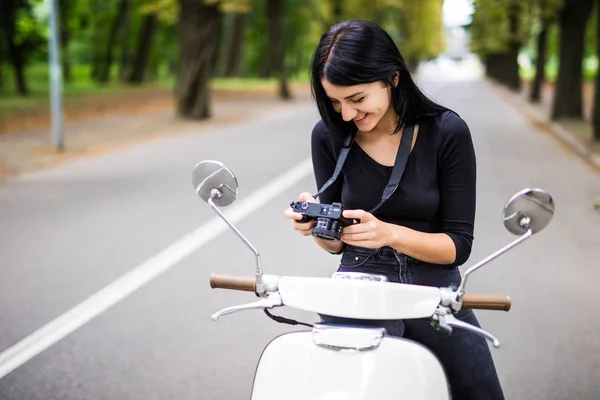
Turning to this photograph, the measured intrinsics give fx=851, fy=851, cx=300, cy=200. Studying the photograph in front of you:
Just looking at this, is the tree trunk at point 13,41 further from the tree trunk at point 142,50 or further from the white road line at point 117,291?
the white road line at point 117,291

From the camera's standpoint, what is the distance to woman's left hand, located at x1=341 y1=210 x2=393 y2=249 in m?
2.38

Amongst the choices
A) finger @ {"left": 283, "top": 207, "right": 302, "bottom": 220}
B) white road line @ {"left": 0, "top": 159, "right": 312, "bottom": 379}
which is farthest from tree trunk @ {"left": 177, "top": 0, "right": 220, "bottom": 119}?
finger @ {"left": 283, "top": 207, "right": 302, "bottom": 220}

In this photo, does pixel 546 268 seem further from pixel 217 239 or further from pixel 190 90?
pixel 190 90

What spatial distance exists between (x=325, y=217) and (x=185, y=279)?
4.52 meters

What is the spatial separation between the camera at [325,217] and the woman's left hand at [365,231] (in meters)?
0.07

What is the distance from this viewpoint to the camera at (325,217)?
227 cm

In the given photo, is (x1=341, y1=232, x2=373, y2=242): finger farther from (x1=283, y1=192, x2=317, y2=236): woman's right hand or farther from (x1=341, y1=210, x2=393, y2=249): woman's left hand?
(x1=283, y1=192, x2=317, y2=236): woman's right hand

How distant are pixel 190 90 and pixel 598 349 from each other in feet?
65.0

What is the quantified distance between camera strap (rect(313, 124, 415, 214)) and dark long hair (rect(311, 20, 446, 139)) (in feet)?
0.27

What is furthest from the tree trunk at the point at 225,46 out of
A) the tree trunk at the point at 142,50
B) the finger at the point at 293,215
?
the finger at the point at 293,215

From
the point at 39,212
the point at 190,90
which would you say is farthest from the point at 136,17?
the point at 39,212

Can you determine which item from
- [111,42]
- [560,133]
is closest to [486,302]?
[560,133]

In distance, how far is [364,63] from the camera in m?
2.50

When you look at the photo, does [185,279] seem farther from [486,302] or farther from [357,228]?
[486,302]
